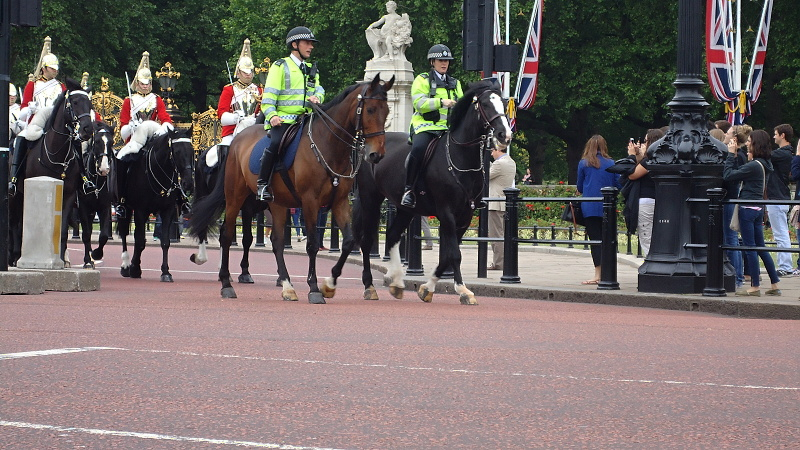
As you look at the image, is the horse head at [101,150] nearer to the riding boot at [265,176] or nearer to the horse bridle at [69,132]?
the horse bridle at [69,132]

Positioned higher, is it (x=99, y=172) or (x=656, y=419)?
(x=99, y=172)

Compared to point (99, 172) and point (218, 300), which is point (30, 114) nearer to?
point (99, 172)

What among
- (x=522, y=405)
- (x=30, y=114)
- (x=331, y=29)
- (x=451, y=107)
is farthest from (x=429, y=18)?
(x=522, y=405)

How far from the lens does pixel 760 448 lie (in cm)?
629

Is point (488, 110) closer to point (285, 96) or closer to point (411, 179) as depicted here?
point (411, 179)

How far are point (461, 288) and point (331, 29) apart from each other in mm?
39405

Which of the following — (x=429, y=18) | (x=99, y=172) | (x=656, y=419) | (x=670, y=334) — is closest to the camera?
(x=656, y=419)

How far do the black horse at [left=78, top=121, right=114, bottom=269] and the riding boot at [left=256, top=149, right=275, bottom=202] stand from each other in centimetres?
483

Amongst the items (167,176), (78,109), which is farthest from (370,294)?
(167,176)

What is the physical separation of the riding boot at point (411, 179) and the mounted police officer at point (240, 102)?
5.54 m

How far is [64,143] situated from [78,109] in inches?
21.9

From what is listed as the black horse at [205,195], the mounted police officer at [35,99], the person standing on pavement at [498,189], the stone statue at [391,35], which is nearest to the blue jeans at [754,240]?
the person standing on pavement at [498,189]

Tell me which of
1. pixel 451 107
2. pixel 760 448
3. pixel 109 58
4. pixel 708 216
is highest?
pixel 109 58

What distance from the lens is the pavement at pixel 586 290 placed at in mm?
13875
